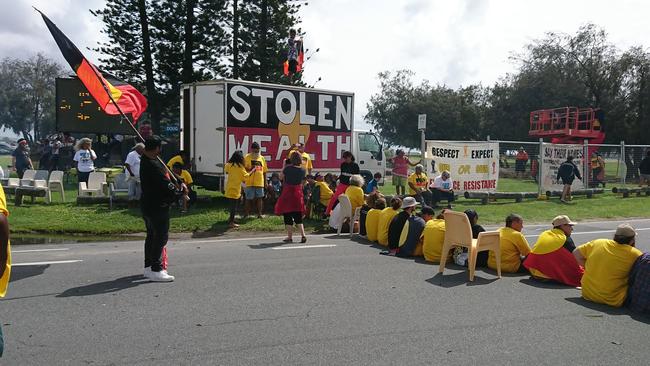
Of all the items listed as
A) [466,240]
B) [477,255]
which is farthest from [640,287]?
[477,255]

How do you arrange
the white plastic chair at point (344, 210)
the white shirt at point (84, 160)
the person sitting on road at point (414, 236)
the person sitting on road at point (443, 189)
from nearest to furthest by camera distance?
the person sitting on road at point (414, 236) → the white plastic chair at point (344, 210) → the white shirt at point (84, 160) → the person sitting on road at point (443, 189)

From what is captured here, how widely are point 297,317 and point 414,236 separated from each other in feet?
13.1

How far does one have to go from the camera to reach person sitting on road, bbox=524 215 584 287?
7.51 m

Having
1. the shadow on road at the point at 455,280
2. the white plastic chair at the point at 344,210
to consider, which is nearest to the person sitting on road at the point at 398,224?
the shadow on road at the point at 455,280

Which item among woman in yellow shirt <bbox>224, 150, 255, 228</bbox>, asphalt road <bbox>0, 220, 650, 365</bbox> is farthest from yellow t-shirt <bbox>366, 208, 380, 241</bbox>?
woman in yellow shirt <bbox>224, 150, 255, 228</bbox>

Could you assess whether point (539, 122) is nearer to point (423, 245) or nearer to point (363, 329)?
point (423, 245)

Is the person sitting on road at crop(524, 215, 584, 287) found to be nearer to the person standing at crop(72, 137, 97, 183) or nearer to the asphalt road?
the asphalt road

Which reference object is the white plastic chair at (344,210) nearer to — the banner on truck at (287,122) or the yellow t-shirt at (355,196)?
the yellow t-shirt at (355,196)

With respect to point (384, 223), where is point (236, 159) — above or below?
above

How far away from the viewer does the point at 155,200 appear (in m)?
7.02

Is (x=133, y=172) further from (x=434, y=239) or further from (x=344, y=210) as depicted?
(x=434, y=239)

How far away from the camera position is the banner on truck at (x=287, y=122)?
14148mm

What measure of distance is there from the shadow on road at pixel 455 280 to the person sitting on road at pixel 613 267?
56.7 inches

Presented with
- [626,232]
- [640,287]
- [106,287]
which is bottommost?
[106,287]
